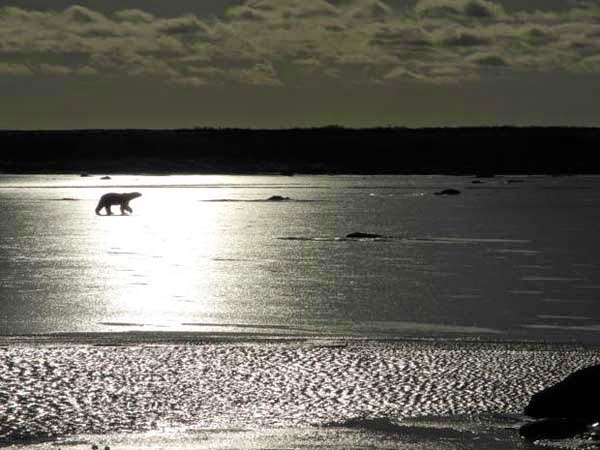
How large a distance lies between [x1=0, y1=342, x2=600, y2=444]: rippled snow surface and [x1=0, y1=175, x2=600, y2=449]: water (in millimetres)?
35

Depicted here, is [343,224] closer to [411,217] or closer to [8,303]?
[411,217]

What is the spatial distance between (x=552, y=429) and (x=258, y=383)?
404 centimetres

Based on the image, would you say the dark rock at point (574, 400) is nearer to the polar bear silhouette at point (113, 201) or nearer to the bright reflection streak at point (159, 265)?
the bright reflection streak at point (159, 265)

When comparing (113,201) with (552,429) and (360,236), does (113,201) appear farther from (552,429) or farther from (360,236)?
(552,429)

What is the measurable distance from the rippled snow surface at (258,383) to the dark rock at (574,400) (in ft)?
2.01

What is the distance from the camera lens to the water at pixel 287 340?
13172 millimetres

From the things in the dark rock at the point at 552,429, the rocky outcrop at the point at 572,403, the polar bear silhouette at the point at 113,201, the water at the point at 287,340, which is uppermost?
the rocky outcrop at the point at 572,403

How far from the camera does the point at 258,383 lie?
50.0ft

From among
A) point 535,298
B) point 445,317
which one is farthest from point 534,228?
point 445,317

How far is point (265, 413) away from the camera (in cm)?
1367

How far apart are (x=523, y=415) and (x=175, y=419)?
12.7ft

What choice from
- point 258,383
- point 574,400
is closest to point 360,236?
point 258,383

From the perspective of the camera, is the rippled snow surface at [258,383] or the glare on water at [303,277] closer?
the rippled snow surface at [258,383]

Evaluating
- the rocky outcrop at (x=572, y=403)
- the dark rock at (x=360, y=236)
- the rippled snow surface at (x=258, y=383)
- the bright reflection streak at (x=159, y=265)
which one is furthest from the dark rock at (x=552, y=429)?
the dark rock at (x=360, y=236)
